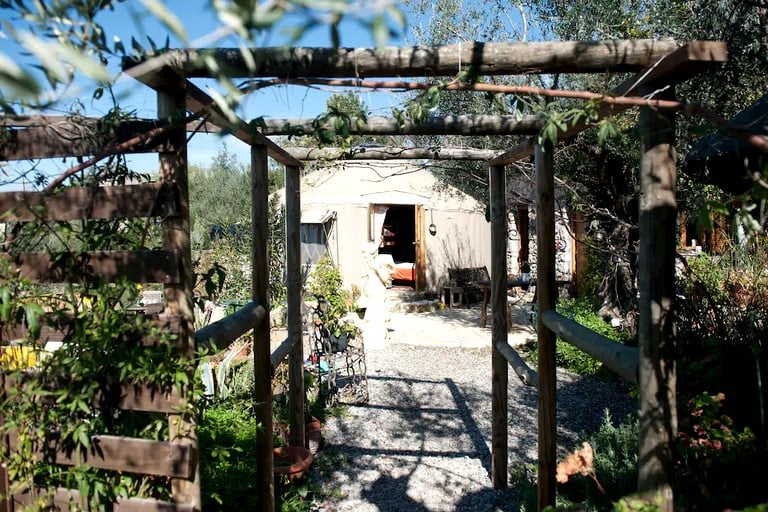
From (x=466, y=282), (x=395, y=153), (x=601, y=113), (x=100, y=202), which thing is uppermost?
(x=395, y=153)

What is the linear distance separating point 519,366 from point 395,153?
1.95m

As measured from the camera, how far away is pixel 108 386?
6.22 feet

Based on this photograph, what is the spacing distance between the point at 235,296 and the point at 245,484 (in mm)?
5233

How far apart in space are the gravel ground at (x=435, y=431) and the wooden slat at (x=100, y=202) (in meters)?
2.93

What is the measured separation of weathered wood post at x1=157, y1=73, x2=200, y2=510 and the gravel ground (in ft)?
7.64

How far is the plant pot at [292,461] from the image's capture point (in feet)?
12.7

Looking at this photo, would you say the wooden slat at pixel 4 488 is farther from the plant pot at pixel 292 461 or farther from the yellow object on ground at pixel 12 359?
the plant pot at pixel 292 461

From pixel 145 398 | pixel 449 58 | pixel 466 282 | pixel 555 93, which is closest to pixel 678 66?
pixel 555 93

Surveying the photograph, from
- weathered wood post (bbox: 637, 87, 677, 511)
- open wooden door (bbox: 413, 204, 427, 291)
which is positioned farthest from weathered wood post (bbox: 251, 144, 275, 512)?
open wooden door (bbox: 413, 204, 427, 291)

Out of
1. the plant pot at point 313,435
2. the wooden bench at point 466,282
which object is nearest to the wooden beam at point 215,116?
the plant pot at point 313,435

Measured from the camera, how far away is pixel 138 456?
1882 millimetres

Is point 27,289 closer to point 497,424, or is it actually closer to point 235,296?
point 497,424

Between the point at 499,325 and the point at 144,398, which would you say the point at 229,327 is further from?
the point at 499,325

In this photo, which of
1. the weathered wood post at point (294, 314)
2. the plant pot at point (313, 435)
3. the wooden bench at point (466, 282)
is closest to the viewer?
the weathered wood post at point (294, 314)
